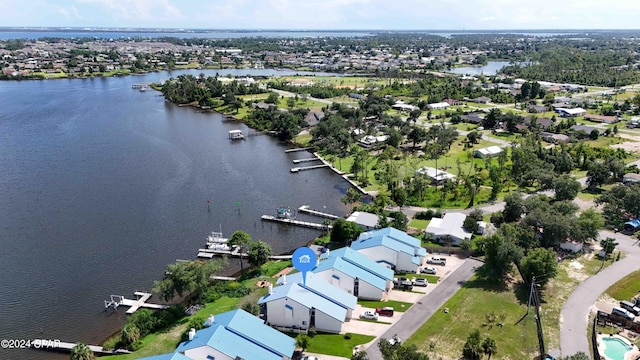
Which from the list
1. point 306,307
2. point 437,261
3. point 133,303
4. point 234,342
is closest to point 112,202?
point 133,303

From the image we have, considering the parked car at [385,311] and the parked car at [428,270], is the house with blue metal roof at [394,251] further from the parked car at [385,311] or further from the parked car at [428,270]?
the parked car at [385,311]

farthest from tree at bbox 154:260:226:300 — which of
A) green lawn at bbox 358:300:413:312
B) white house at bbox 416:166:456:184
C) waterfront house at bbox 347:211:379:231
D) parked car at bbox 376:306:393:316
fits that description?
white house at bbox 416:166:456:184

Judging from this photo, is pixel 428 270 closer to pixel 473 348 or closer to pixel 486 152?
pixel 473 348

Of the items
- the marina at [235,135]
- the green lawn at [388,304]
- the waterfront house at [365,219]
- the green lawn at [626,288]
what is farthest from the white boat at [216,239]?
the marina at [235,135]

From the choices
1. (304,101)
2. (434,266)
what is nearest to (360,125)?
(304,101)

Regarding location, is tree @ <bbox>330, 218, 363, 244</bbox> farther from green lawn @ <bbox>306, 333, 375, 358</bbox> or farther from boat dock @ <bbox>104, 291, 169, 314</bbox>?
boat dock @ <bbox>104, 291, 169, 314</bbox>

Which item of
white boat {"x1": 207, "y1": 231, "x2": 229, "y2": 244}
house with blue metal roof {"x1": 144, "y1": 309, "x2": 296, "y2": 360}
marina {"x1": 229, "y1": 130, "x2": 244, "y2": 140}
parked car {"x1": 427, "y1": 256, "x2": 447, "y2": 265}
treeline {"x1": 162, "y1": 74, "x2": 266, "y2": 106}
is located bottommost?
white boat {"x1": 207, "y1": 231, "x2": 229, "y2": 244}
